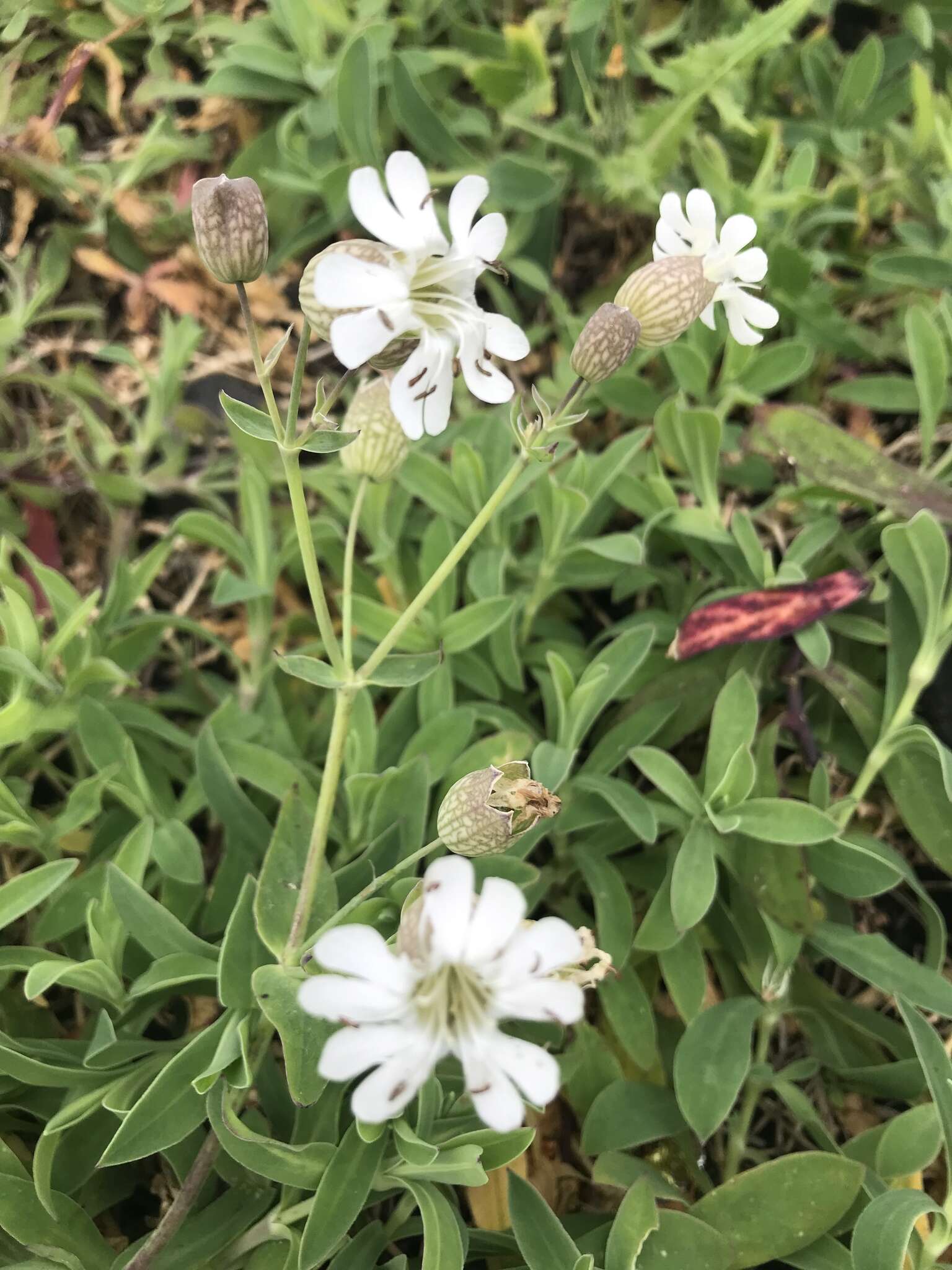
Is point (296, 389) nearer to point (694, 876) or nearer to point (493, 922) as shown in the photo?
point (493, 922)

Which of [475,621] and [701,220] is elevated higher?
[701,220]

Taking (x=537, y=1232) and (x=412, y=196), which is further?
(x=537, y=1232)

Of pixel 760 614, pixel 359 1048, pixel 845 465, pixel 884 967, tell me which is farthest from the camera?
pixel 845 465

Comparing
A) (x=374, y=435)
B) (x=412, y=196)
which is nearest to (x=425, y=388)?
(x=412, y=196)

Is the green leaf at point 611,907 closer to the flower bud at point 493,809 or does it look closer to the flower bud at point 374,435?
the flower bud at point 493,809

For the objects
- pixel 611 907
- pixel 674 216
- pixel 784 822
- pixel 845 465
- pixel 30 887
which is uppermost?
pixel 674 216

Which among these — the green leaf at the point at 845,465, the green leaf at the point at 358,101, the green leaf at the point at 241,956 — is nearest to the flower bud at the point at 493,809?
the green leaf at the point at 241,956

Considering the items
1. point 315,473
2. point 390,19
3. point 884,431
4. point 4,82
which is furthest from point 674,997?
point 390,19
